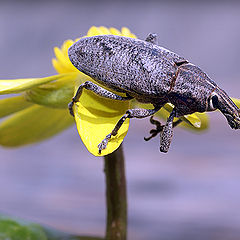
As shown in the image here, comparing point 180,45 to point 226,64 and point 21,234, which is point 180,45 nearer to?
point 226,64

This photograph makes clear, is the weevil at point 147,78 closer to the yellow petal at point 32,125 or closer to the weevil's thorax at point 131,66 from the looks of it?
the weevil's thorax at point 131,66

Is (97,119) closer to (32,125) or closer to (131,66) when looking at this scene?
(131,66)

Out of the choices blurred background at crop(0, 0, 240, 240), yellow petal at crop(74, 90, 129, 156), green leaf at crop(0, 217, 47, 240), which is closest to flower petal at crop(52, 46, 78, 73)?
yellow petal at crop(74, 90, 129, 156)

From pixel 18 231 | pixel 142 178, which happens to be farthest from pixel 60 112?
pixel 142 178

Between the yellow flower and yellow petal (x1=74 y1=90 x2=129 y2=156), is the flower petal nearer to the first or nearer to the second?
the yellow flower

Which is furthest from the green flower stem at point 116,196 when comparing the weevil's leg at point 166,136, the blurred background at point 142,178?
the blurred background at point 142,178

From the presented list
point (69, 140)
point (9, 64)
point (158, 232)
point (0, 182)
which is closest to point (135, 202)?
point (158, 232)
